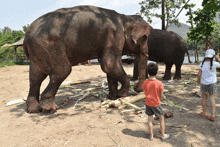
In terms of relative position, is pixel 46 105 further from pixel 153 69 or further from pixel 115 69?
pixel 153 69

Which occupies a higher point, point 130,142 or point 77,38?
point 77,38

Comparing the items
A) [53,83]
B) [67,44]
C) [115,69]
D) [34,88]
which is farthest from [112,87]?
[34,88]

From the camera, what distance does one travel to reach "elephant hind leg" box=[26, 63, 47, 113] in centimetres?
349

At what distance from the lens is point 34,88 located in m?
A: 3.62

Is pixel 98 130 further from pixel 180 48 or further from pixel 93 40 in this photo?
pixel 180 48

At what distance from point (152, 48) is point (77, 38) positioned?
4224 millimetres

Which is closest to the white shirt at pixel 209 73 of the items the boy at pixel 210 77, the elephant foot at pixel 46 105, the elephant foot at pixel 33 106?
the boy at pixel 210 77

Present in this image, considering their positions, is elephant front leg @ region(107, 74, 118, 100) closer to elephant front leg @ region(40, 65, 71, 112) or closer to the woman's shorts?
elephant front leg @ region(40, 65, 71, 112)

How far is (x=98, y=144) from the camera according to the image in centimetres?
236

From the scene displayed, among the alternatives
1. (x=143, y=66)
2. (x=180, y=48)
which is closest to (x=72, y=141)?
(x=143, y=66)

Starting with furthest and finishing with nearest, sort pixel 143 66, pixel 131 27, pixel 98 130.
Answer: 1. pixel 143 66
2. pixel 131 27
3. pixel 98 130

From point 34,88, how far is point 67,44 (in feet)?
4.34

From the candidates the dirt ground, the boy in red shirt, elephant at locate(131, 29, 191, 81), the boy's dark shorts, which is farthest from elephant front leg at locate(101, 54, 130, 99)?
elephant at locate(131, 29, 191, 81)

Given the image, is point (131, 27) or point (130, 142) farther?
point (131, 27)
